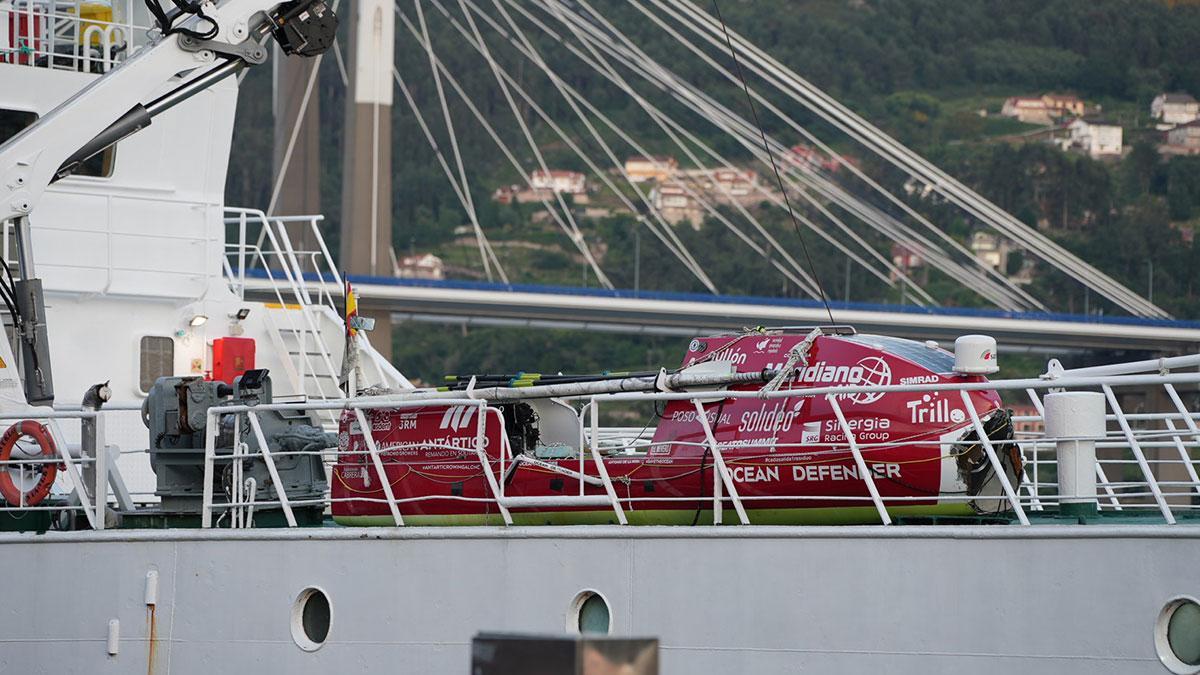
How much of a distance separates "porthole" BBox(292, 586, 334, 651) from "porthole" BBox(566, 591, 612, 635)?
5.75ft

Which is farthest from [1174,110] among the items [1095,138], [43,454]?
[43,454]

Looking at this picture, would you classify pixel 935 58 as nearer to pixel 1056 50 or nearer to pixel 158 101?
pixel 1056 50

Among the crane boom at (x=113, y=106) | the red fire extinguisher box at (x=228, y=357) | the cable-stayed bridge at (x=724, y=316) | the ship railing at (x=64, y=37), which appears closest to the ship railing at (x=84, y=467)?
the crane boom at (x=113, y=106)

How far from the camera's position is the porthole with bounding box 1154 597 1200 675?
8922 mm

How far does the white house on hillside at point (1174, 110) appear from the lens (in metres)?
93.5

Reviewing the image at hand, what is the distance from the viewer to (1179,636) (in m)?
8.97

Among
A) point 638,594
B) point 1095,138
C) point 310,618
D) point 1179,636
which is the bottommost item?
point 310,618

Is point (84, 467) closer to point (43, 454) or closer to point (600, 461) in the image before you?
point (43, 454)

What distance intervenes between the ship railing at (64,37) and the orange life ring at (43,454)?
12.8 ft

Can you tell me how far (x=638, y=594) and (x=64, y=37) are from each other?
8985 millimetres

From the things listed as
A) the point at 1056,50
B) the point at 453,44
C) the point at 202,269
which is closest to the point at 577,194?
the point at 453,44

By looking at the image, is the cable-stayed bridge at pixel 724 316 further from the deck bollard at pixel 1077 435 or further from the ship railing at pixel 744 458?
the deck bollard at pixel 1077 435

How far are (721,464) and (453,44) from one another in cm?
9543

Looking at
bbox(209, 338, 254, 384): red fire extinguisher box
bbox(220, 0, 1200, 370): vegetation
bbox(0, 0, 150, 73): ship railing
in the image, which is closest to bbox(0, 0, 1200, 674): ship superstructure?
bbox(0, 0, 150, 73): ship railing
